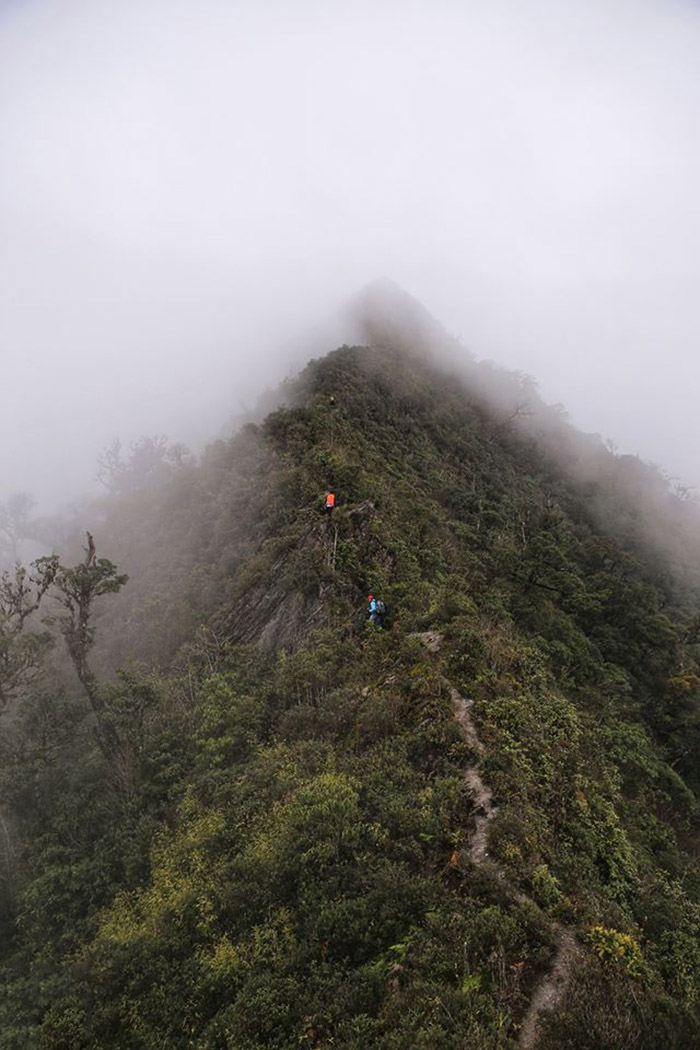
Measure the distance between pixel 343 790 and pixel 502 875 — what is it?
12.6ft

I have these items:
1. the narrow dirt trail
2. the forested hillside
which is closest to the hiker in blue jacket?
the forested hillside

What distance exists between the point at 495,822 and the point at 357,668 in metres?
6.99

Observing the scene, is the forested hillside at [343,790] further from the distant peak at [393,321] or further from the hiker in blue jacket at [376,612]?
the distant peak at [393,321]

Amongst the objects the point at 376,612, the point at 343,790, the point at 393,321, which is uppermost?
the point at 393,321

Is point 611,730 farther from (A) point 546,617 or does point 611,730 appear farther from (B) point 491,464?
(B) point 491,464

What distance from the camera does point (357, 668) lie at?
55.1 ft

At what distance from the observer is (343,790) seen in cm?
1195

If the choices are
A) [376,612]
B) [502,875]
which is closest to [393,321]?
[376,612]

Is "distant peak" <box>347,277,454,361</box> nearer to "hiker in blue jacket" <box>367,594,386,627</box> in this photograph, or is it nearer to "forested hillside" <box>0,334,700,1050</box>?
"forested hillside" <box>0,334,700,1050</box>

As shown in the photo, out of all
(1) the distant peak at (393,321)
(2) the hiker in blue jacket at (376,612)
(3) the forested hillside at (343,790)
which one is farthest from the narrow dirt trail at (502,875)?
(1) the distant peak at (393,321)

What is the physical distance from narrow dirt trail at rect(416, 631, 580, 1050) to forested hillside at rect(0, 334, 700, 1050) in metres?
0.06

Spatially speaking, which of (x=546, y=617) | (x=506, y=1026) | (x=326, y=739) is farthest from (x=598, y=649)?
(x=506, y=1026)

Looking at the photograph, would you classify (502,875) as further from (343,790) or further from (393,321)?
(393,321)

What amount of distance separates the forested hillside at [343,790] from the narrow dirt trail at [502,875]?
2.3 inches
